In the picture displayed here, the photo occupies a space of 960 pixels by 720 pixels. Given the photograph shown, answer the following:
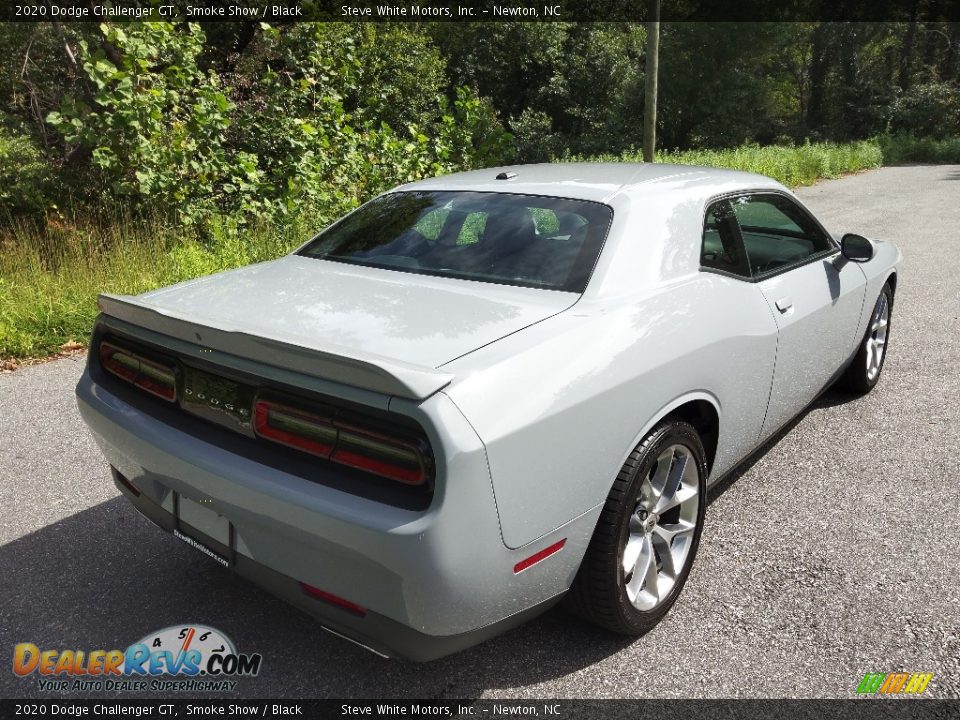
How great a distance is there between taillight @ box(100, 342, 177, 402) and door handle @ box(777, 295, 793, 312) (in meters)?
2.42

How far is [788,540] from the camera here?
10.3 ft

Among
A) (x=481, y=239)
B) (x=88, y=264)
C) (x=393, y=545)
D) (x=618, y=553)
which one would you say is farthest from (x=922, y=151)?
(x=393, y=545)

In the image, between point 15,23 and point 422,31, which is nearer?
point 15,23

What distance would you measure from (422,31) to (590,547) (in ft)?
106

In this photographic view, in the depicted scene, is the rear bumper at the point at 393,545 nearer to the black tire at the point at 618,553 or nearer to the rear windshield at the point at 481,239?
the black tire at the point at 618,553

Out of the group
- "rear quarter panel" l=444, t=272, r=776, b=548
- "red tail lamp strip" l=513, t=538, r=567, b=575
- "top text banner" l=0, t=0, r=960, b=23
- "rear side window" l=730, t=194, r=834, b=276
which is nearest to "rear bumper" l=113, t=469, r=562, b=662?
"red tail lamp strip" l=513, t=538, r=567, b=575

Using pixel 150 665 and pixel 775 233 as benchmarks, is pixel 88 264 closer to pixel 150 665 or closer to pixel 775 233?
pixel 150 665

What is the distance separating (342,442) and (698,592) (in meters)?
1.59

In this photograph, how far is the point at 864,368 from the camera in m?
4.62

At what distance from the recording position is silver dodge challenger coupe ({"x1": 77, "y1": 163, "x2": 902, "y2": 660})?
185 cm

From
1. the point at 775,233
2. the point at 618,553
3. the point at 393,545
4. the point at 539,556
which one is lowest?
the point at 618,553

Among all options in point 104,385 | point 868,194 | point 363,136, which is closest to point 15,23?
point 363,136

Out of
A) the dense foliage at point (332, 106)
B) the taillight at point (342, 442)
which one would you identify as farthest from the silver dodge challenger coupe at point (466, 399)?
the dense foliage at point (332, 106)

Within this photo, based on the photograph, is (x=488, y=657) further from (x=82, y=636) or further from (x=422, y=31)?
(x=422, y=31)
